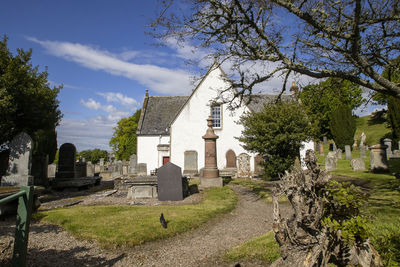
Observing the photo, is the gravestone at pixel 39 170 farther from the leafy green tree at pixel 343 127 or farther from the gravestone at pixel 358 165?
the leafy green tree at pixel 343 127

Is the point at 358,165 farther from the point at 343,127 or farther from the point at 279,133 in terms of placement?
the point at 343,127

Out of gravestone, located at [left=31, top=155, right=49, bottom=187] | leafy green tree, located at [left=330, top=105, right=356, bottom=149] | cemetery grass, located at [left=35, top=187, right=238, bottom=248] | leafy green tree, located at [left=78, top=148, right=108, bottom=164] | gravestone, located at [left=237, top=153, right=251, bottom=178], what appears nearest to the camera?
cemetery grass, located at [left=35, top=187, right=238, bottom=248]

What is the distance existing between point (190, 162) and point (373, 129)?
41548 millimetres

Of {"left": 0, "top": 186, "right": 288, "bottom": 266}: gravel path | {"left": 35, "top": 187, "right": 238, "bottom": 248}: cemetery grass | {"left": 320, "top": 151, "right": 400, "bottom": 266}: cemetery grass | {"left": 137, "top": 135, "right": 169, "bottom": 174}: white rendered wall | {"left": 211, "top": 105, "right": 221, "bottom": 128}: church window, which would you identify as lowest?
{"left": 0, "top": 186, "right": 288, "bottom": 266}: gravel path

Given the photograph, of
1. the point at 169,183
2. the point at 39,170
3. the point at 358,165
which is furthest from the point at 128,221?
the point at 358,165

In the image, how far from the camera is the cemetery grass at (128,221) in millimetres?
6535

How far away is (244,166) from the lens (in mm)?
22031

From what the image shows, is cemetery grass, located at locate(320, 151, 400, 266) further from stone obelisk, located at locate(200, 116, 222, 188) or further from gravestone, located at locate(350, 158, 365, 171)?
stone obelisk, located at locate(200, 116, 222, 188)

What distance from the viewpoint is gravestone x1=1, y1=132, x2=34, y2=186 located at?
11.7m

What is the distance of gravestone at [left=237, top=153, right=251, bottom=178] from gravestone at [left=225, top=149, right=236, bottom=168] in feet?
6.45

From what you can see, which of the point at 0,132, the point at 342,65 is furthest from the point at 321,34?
the point at 0,132

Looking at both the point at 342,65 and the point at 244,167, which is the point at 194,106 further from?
the point at 342,65

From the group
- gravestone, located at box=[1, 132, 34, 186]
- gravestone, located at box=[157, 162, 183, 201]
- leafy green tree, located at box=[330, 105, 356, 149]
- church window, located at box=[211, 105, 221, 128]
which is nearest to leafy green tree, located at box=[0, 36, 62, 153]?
gravestone, located at box=[1, 132, 34, 186]

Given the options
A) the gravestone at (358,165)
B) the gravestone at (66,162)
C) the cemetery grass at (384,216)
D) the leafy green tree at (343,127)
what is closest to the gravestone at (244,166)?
the gravestone at (358,165)
